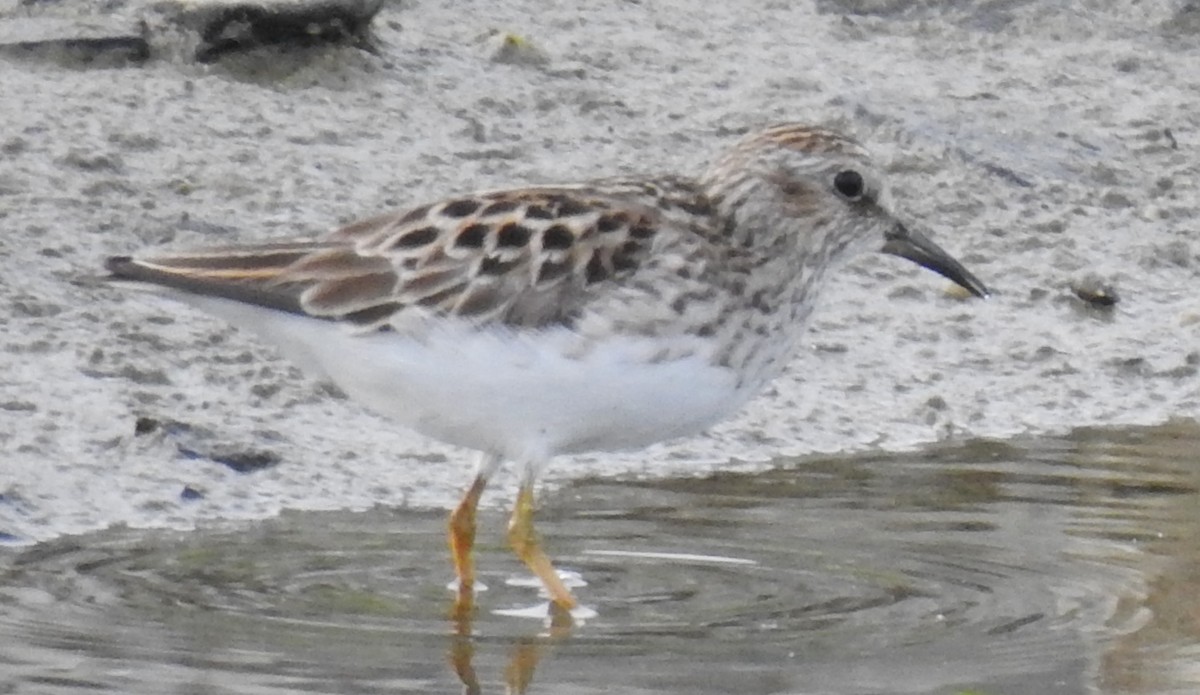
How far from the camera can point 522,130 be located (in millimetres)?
9484

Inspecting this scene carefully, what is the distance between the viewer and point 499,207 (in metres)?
6.07

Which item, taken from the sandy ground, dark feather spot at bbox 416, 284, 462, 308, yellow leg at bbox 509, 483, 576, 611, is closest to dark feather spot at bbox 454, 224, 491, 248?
dark feather spot at bbox 416, 284, 462, 308

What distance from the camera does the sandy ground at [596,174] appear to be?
7133mm

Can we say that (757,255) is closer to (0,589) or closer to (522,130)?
(0,589)

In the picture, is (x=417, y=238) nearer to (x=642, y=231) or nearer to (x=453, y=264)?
(x=453, y=264)

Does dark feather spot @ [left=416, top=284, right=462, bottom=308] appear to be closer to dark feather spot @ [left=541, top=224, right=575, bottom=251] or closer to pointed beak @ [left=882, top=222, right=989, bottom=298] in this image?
dark feather spot @ [left=541, top=224, right=575, bottom=251]

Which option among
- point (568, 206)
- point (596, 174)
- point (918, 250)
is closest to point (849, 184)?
point (918, 250)

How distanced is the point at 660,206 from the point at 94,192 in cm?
282

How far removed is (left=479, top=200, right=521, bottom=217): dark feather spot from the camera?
605 cm

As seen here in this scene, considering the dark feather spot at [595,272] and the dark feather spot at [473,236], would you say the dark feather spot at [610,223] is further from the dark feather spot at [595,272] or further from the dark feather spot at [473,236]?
the dark feather spot at [473,236]

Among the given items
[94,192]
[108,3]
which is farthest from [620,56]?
[94,192]

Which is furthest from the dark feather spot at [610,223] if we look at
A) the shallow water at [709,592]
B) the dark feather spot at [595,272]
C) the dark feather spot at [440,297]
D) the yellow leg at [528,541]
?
the shallow water at [709,592]

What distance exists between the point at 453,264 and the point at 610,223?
40 centimetres

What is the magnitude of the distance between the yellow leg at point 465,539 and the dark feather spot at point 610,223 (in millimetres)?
778
